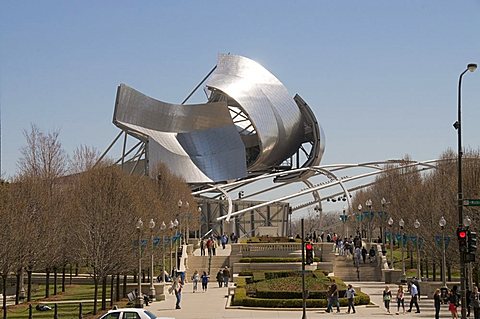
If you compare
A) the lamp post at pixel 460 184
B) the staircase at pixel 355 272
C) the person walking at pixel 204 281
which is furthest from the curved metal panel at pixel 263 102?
the lamp post at pixel 460 184

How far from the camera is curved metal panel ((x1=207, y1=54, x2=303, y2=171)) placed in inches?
3883

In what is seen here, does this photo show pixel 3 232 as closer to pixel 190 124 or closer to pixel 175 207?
pixel 175 207

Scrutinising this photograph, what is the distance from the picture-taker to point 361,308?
3850 centimetres

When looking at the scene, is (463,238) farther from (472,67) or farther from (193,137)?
(193,137)

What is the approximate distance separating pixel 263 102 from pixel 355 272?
147 feet

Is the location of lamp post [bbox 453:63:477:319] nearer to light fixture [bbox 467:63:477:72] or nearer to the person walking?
light fixture [bbox 467:63:477:72]

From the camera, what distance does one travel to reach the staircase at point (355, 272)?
5791 cm

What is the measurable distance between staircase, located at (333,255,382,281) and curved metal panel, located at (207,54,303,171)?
40.4 m

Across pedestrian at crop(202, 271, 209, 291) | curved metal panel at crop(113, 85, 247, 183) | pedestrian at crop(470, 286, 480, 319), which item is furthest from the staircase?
curved metal panel at crop(113, 85, 247, 183)

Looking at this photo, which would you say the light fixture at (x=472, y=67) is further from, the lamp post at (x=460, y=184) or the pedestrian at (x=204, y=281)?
the pedestrian at (x=204, y=281)

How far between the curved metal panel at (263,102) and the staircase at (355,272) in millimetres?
40360

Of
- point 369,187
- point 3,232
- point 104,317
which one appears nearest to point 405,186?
point 369,187

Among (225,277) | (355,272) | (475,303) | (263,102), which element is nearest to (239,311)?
(475,303)

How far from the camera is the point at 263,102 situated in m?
100
